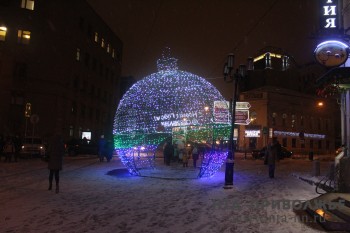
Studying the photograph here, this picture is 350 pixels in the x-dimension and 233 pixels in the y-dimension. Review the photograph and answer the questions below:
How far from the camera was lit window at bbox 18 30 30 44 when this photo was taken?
35.9 metres

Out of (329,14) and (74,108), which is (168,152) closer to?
(329,14)

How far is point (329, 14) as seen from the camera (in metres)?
12.6

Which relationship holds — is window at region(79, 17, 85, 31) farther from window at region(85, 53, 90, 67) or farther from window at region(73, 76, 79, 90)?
window at region(73, 76, 79, 90)

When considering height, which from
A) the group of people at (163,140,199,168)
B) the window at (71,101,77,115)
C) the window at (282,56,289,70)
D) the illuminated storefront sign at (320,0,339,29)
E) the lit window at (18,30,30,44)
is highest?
the window at (282,56,289,70)

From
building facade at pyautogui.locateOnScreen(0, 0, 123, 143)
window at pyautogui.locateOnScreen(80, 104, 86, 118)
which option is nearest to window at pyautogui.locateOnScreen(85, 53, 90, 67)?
building facade at pyautogui.locateOnScreen(0, 0, 123, 143)

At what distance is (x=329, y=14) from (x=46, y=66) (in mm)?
30908

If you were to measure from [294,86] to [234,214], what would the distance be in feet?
226

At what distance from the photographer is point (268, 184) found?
46.3ft

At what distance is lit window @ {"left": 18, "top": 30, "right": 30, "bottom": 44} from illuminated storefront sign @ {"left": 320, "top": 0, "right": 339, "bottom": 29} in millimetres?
31006

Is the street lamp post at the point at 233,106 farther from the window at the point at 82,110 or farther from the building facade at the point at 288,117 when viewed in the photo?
the building facade at the point at 288,117

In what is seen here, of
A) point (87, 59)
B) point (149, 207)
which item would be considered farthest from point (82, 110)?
point (149, 207)

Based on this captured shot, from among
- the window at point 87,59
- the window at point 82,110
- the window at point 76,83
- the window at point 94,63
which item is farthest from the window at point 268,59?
the window at point 76,83

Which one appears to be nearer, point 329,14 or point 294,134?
point 329,14

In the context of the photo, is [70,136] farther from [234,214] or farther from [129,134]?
[234,214]
